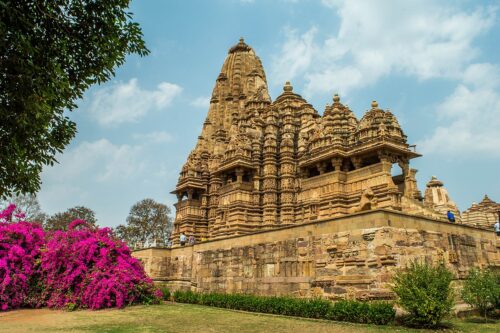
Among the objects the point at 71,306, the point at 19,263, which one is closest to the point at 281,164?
the point at 71,306

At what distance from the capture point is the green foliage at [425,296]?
9.70 metres

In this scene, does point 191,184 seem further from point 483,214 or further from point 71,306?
point 483,214

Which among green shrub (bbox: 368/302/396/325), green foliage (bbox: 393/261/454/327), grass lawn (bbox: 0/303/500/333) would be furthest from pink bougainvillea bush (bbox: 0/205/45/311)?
green foliage (bbox: 393/261/454/327)

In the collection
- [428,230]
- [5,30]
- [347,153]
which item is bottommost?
[428,230]

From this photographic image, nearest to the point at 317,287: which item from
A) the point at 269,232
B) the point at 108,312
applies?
the point at 269,232

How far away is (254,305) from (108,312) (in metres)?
5.61

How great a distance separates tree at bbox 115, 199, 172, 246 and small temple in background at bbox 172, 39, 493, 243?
1285 centimetres

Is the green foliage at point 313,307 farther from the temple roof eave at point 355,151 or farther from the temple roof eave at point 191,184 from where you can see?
the temple roof eave at point 191,184

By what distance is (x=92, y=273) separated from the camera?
53.4 ft

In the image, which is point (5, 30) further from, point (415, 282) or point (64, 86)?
point (415, 282)

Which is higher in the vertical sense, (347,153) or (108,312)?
(347,153)

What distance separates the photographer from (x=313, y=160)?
2370 cm

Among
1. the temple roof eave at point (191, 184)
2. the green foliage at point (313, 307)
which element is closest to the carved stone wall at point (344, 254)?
the green foliage at point (313, 307)

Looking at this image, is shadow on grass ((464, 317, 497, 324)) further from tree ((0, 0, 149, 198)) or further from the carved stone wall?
tree ((0, 0, 149, 198))
